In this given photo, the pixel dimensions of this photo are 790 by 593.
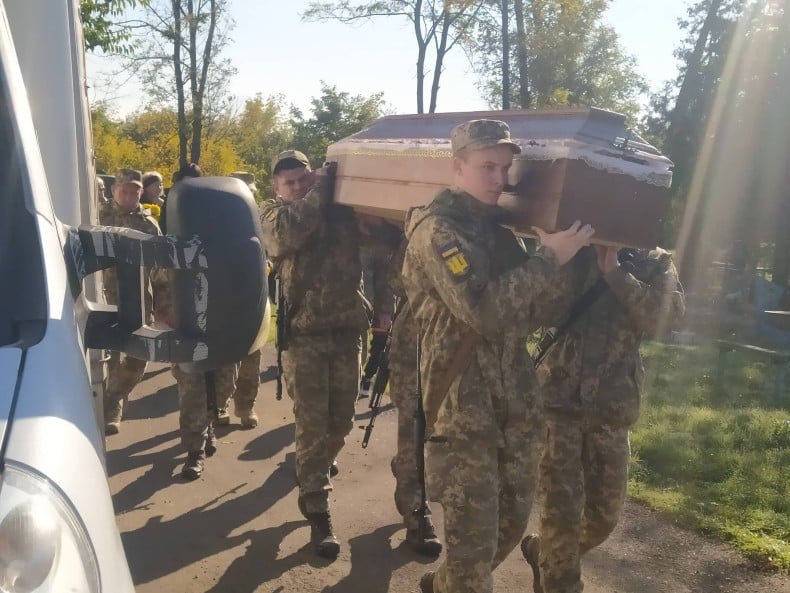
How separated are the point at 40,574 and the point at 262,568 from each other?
3115mm

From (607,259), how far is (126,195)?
189 inches

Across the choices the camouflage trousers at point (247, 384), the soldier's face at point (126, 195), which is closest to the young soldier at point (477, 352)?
the camouflage trousers at point (247, 384)

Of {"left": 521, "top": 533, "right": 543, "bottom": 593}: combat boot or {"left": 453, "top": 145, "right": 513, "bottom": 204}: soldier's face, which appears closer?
{"left": 453, "top": 145, "right": 513, "bottom": 204}: soldier's face

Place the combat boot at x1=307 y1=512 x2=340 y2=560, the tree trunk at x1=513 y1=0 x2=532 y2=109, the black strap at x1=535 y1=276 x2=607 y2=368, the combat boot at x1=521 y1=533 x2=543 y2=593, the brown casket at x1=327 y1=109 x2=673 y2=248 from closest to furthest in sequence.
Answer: the brown casket at x1=327 y1=109 x2=673 y2=248 → the black strap at x1=535 y1=276 x2=607 y2=368 → the combat boot at x1=521 y1=533 x2=543 y2=593 → the combat boot at x1=307 y1=512 x2=340 y2=560 → the tree trunk at x1=513 y1=0 x2=532 y2=109

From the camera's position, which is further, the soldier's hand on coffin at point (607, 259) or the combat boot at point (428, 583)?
the combat boot at point (428, 583)

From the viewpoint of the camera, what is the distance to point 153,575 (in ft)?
13.5

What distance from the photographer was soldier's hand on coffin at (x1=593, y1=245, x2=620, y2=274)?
3484 millimetres

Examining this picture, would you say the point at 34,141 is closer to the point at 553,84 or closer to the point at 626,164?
the point at 626,164

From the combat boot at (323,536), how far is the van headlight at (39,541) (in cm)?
310

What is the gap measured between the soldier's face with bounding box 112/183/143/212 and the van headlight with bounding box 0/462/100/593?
5.94 metres

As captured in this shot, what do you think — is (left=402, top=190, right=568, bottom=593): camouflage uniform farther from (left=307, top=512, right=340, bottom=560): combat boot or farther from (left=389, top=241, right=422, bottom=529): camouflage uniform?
(left=389, top=241, right=422, bottom=529): camouflage uniform

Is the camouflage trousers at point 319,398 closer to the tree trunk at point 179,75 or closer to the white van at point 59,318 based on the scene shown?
the white van at point 59,318

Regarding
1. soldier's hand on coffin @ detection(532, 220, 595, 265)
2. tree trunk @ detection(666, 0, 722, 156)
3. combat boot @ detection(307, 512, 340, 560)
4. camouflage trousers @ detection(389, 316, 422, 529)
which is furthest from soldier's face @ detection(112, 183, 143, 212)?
tree trunk @ detection(666, 0, 722, 156)

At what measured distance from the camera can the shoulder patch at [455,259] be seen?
296cm
